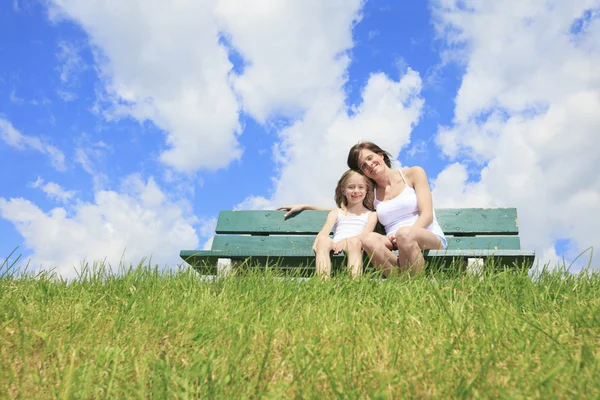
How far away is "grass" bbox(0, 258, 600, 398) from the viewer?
6.25 feet

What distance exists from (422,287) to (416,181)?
6.40ft

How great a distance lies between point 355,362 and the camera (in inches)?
80.7

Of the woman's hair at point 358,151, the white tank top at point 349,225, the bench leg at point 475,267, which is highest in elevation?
the woman's hair at point 358,151

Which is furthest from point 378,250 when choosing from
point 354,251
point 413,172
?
point 413,172

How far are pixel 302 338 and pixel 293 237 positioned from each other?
3.32 meters

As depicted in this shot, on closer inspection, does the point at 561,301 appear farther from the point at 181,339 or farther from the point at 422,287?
the point at 181,339

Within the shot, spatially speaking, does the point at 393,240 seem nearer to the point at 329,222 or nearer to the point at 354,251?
the point at 354,251

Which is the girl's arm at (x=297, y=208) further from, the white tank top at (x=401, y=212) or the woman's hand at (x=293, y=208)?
the white tank top at (x=401, y=212)

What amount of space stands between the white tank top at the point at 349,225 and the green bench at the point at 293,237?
0.29 meters

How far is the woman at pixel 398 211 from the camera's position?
4.09 metres

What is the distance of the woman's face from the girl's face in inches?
4.4

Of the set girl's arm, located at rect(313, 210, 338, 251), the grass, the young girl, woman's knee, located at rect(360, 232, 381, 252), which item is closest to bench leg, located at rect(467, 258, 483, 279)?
the grass

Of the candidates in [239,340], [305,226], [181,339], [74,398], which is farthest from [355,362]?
[305,226]

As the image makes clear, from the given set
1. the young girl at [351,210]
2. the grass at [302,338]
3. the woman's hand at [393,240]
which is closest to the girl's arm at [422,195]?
the woman's hand at [393,240]
